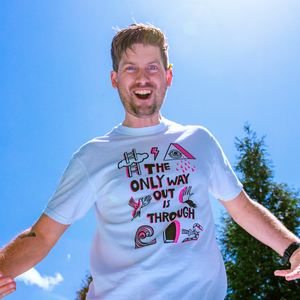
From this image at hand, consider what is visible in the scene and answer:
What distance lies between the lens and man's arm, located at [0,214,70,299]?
7.19ft

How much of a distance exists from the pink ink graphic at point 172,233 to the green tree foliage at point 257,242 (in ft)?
43.6

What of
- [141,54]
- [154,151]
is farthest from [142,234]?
[141,54]

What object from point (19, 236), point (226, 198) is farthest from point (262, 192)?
point (19, 236)

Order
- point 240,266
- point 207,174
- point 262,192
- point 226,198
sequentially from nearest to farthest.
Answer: point 207,174 < point 226,198 < point 240,266 < point 262,192

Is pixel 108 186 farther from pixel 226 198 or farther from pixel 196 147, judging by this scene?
pixel 226 198

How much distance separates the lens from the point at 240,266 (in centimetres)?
1452

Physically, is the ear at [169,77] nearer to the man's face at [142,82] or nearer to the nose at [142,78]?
the man's face at [142,82]

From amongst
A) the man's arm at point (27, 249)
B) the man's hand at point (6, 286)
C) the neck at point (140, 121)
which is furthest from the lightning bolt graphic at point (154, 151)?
the man's hand at point (6, 286)

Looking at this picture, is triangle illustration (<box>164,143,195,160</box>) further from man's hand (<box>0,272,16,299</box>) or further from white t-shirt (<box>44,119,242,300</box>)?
man's hand (<box>0,272,16,299</box>)

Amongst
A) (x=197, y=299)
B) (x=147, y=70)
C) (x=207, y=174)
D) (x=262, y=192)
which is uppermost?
(x=262, y=192)

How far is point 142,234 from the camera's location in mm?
2502

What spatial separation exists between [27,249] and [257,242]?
561 inches

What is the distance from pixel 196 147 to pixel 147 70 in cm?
105

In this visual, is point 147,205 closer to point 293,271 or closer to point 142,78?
point 293,271
